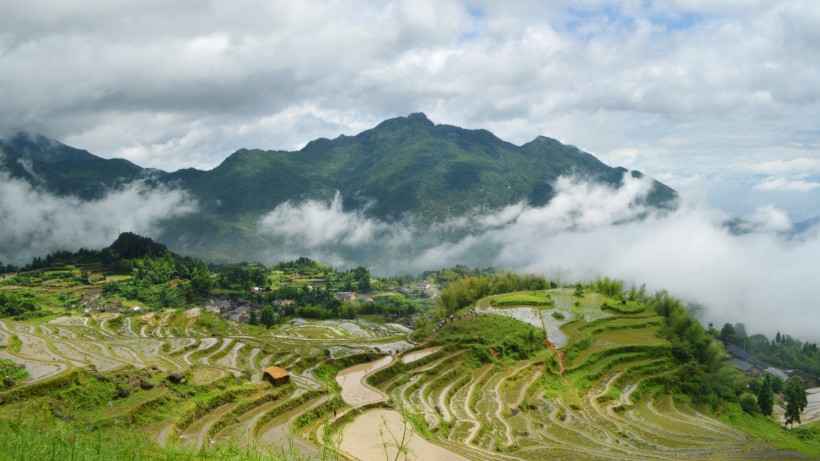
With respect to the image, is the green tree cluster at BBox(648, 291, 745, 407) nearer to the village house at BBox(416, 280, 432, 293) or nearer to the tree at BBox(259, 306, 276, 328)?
the tree at BBox(259, 306, 276, 328)

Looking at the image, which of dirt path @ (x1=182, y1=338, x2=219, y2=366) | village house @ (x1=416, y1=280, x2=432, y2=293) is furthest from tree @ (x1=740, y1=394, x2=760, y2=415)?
village house @ (x1=416, y1=280, x2=432, y2=293)

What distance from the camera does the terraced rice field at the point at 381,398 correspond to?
21000mm

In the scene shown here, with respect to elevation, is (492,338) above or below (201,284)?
above

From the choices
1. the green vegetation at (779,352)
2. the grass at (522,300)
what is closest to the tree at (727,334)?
the green vegetation at (779,352)

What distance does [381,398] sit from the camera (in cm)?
2875

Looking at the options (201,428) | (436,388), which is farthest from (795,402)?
(201,428)

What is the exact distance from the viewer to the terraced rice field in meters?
21.0

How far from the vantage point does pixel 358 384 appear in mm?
31812

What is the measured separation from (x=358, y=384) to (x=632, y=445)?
16540mm

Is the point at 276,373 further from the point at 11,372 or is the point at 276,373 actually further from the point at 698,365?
the point at 698,365

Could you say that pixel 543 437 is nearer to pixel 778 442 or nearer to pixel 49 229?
pixel 778 442

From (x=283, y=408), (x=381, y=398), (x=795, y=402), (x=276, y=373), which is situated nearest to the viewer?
(x=283, y=408)

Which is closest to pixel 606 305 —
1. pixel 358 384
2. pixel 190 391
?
pixel 358 384

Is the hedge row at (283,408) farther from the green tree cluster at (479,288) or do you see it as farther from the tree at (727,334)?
the tree at (727,334)
